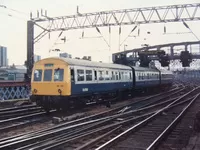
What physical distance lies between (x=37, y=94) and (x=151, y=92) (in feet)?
75.2

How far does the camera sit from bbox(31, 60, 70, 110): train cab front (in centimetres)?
1715

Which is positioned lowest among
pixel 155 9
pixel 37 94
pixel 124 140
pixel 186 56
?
pixel 124 140

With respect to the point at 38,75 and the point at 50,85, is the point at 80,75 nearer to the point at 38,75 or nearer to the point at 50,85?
the point at 50,85

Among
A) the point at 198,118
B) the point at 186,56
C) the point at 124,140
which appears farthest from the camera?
the point at 186,56

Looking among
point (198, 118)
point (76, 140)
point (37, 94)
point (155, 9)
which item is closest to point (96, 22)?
point (155, 9)

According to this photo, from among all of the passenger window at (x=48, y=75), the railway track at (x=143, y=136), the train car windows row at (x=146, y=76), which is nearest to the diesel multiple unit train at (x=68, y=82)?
the passenger window at (x=48, y=75)

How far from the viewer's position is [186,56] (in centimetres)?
4125

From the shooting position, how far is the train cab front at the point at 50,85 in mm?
17153

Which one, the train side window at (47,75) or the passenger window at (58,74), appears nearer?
the passenger window at (58,74)

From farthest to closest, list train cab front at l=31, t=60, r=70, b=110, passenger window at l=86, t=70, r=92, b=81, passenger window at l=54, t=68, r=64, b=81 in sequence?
1. passenger window at l=86, t=70, r=92, b=81
2. passenger window at l=54, t=68, r=64, b=81
3. train cab front at l=31, t=60, r=70, b=110

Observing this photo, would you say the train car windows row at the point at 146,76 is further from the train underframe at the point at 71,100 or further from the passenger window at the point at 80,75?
the passenger window at the point at 80,75

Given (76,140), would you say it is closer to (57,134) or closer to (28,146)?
(57,134)

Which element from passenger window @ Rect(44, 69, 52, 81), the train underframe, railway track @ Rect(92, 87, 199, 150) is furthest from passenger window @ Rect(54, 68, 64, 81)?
railway track @ Rect(92, 87, 199, 150)

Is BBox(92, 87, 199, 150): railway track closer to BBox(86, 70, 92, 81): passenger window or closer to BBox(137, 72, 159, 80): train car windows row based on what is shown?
BBox(86, 70, 92, 81): passenger window
